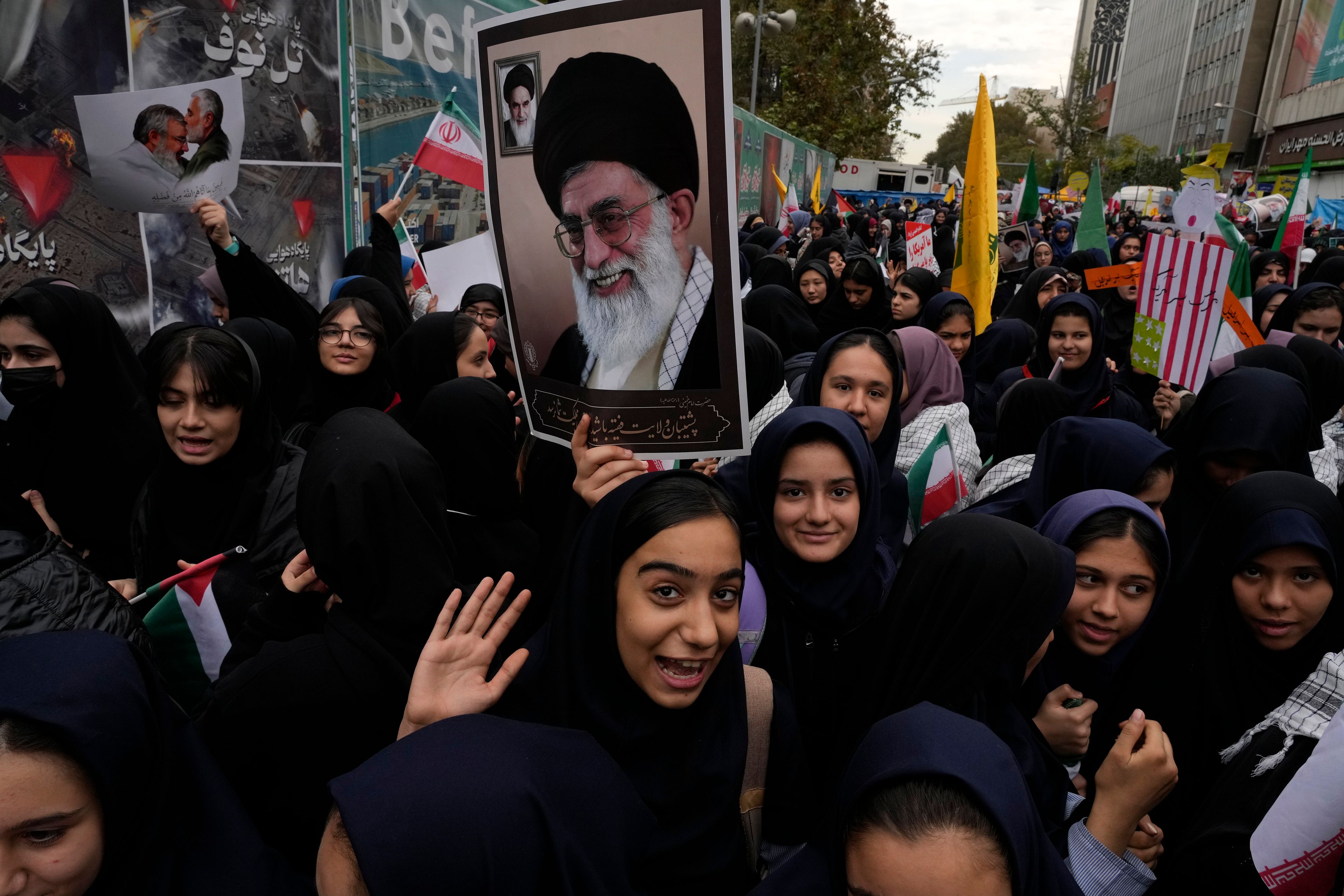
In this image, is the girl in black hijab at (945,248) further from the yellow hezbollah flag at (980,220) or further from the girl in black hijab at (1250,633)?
the girl in black hijab at (1250,633)

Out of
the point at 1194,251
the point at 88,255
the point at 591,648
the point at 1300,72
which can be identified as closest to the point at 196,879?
the point at 591,648

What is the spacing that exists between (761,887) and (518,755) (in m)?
0.55

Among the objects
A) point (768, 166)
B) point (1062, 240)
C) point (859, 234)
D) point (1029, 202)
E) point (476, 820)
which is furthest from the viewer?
point (768, 166)

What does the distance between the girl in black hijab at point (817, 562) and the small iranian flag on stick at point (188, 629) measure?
1.31 m

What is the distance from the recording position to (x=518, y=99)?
6.10 feet

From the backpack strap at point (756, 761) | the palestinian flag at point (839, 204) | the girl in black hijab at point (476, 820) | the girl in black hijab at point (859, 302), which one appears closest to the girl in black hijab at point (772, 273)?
the girl in black hijab at point (859, 302)

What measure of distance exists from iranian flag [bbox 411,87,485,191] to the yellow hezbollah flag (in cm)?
273

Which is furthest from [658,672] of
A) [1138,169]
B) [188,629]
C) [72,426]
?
[1138,169]

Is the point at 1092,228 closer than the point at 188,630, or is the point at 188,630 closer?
the point at 188,630

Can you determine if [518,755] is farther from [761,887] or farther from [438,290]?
[438,290]

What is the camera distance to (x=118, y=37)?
11.1ft

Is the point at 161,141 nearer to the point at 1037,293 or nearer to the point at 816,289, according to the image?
the point at 816,289

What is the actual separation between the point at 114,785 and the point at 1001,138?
106m

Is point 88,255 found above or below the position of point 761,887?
above
